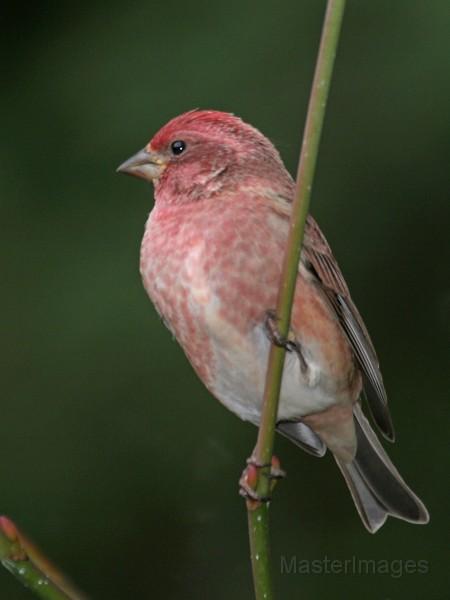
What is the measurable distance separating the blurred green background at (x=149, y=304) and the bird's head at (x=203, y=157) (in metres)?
1.37

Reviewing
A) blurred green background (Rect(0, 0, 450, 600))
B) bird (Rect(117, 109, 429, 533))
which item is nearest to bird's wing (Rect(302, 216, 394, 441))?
bird (Rect(117, 109, 429, 533))

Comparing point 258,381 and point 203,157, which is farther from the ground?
point 203,157

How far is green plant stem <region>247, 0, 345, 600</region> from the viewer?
2268mm

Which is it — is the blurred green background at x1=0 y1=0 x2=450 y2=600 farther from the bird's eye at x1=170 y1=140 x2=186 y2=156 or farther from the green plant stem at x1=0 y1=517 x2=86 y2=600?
the green plant stem at x1=0 y1=517 x2=86 y2=600

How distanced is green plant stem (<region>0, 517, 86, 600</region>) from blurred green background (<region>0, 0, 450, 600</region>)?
316 cm

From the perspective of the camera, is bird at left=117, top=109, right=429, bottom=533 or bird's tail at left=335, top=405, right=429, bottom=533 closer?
bird at left=117, top=109, right=429, bottom=533

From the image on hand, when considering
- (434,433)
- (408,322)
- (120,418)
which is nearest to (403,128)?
(408,322)

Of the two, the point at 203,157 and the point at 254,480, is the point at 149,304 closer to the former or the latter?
the point at 203,157

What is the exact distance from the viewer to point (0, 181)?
5.84m

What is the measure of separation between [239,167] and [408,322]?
2.16 m

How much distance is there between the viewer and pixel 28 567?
2.33 meters

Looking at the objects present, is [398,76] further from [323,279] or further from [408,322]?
[323,279]

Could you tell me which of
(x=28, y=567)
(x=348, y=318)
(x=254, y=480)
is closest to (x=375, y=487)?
(x=348, y=318)

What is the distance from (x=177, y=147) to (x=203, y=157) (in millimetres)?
118
